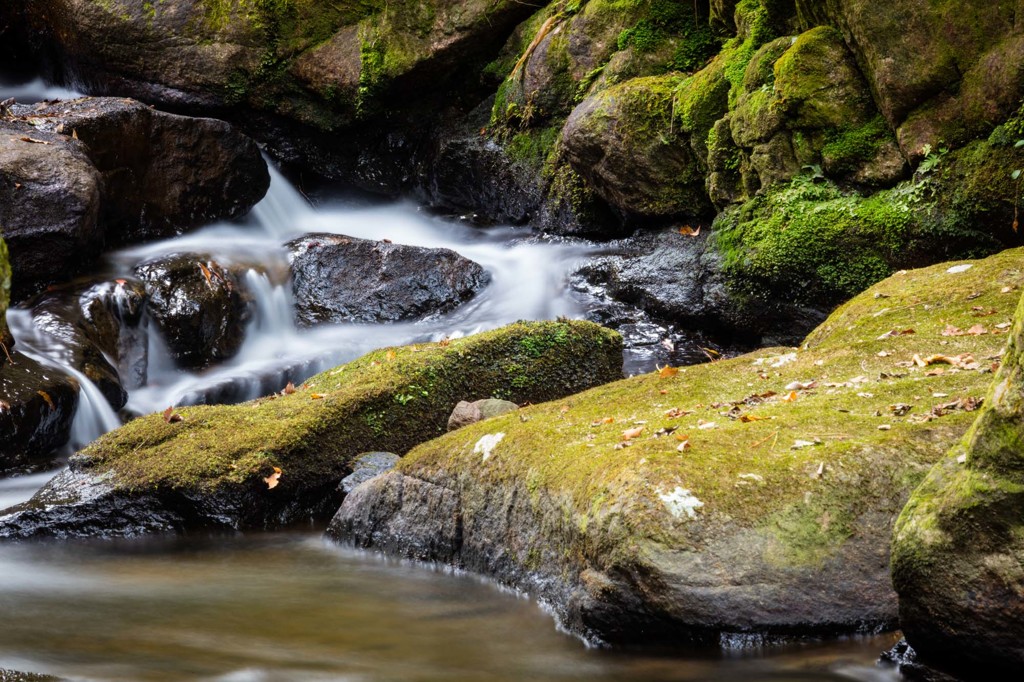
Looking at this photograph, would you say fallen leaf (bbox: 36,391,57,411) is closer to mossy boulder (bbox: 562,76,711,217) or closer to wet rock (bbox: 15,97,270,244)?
wet rock (bbox: 15,97,270,244)

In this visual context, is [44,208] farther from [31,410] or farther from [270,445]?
[270,445]

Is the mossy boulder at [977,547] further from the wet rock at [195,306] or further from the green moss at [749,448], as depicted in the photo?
the wet rock at [195,306]

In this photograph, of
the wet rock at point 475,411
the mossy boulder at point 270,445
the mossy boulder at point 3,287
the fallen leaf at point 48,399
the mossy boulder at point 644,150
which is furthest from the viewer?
the mossy boulder at point 644,150

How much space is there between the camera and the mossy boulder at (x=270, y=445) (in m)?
5.62

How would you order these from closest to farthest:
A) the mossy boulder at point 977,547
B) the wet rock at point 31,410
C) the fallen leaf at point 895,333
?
the mossy boulder at point 977,547, the fallen leaf at point 895,333, the wet rock at point 31,410

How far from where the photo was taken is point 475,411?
5.89 meters

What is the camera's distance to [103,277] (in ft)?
33.0

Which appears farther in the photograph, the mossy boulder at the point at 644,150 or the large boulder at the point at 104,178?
the mossy boulder at the point at 644,150

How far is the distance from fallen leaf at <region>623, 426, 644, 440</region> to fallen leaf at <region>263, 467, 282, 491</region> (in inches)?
94.7

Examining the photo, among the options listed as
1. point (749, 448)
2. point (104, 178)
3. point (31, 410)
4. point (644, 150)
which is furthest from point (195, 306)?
point (749, 448)

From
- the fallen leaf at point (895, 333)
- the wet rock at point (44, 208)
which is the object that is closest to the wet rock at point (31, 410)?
the wet rock at point (44, 208)

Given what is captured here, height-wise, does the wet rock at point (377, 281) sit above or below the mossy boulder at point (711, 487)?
above

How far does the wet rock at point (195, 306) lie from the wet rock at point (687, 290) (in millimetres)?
3964

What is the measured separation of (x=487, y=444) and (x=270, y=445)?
1.74m
